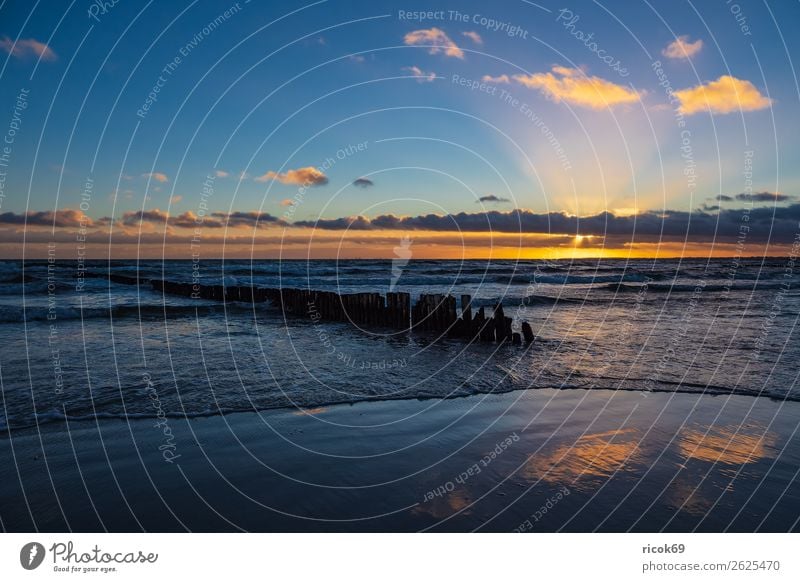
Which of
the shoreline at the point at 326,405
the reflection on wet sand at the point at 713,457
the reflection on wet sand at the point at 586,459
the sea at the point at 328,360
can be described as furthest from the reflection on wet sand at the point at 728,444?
the sea at the point at 328,360

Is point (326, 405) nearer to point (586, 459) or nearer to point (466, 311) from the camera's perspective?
point (586, 459)

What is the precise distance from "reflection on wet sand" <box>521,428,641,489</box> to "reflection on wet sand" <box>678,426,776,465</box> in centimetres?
65

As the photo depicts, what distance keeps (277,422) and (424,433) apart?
219cm

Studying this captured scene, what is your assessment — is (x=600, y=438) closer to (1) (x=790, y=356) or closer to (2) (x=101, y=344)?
(1) (x=790, y=356)

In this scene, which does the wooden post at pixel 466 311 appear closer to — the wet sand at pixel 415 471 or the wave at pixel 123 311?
the wet sand at pixel 415 471

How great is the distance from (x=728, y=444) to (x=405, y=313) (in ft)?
39.8

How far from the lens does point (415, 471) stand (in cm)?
609

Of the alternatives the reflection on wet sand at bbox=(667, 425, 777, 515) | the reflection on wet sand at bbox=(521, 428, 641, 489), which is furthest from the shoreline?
the reflection on wet sand at bbox=(521, 428, 641, 489)

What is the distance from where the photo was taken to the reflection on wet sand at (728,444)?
21.2 feet

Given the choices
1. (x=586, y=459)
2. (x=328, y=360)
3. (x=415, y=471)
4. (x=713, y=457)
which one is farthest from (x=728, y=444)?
(x=328, y=360)

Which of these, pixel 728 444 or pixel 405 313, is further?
pixel 405 313

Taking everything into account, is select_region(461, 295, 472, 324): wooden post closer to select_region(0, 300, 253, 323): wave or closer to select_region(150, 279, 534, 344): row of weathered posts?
select_region(150, 279, 534, 344): row of weathered posts

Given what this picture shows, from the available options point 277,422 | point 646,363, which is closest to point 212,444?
point 277,422

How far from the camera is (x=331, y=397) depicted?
9.41 meters
